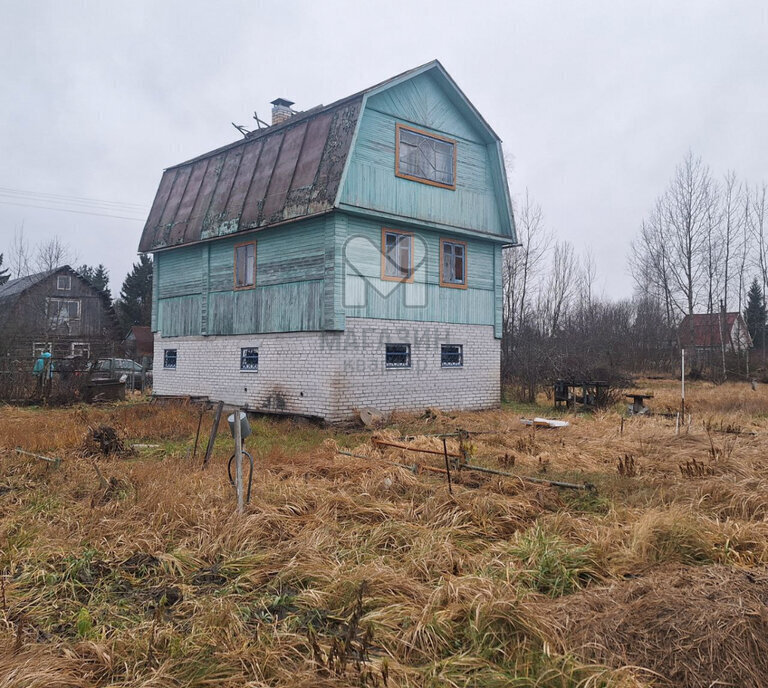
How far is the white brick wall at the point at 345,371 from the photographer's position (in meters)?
14.4

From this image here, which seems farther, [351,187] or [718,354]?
[718,354]

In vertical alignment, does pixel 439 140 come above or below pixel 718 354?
above

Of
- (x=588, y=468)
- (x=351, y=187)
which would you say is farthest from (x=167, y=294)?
(x=588, y=468)

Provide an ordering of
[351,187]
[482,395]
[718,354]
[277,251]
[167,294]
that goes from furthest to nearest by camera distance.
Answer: [718,354] < [167,294] < [482,395] < [277,251] < [351,187]

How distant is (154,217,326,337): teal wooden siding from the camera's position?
14.8m

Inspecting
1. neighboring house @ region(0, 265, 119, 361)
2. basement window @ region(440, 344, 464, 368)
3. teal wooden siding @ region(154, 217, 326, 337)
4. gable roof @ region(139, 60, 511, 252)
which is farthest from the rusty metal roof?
neighboring house @ region(0, 265, 119, 361)

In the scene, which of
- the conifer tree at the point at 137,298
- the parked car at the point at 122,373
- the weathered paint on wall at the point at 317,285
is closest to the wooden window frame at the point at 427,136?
the weathered paint on wall at the point at 317,285

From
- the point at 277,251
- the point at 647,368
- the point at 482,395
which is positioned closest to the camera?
the point at 277,251

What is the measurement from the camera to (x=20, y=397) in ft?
59.0

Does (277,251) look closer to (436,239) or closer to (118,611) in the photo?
(436,239)

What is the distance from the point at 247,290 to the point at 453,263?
18.1ft

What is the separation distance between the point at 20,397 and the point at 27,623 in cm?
1618
